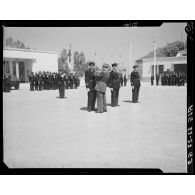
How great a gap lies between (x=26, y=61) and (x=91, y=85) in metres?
1.37

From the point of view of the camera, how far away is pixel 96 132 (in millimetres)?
5547

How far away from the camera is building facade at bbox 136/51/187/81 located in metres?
5.21

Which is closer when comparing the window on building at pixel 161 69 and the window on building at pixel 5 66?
the window on building at pixel 5 66

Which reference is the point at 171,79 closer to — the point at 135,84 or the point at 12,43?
the point at 135,84

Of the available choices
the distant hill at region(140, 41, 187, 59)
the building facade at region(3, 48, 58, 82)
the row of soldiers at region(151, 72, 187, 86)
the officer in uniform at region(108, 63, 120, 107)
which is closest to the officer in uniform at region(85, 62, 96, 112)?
the officer in uniform at region(108, 63, 120, 107)

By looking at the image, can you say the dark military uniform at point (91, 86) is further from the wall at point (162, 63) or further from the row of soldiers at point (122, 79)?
the wall at point (162, 63)

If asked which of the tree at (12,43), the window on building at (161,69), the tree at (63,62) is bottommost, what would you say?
the window on building at (161,69)

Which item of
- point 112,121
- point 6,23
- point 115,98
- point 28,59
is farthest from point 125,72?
point 6,23

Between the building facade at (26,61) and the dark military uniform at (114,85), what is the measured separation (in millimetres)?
1161

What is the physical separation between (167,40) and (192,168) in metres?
2.30

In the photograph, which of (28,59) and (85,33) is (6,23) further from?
(85,33)

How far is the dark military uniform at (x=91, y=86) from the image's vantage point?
594cm

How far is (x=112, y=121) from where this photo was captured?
19.1 ft

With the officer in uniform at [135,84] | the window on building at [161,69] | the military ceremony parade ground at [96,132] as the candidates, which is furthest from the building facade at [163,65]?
the military ceremony parade ground at [96,132]
